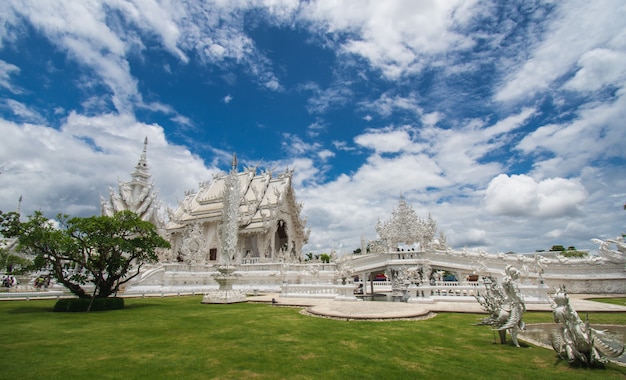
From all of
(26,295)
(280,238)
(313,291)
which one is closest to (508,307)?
(313,291)

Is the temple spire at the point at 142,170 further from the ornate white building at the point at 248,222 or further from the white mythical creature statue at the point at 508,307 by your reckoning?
the white mythical creature statue at the point at 508,307

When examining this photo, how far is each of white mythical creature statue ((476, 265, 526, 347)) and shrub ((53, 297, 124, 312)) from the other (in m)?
12.8

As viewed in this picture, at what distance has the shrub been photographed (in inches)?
459

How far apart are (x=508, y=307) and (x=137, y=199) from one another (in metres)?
33.2

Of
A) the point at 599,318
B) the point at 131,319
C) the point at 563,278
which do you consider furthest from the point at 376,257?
the point at 131,319

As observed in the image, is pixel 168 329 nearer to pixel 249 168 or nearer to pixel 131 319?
pixel 131 319

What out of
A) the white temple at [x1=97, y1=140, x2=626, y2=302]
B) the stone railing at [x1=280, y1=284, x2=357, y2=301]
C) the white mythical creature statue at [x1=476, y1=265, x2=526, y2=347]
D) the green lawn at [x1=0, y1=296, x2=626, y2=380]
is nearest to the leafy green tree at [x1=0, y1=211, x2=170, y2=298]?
the green lawn at [x1=0, y1=296, x2=626, y2=380]

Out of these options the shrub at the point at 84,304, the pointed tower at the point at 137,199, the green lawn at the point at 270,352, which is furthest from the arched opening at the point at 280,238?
the green lawn at the point at 270,352

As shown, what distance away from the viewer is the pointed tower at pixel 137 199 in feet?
103

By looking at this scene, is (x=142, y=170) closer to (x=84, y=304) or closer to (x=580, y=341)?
(x=84, y=304)

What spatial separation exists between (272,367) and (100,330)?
5.46 meters

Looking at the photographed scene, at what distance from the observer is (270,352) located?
5789 mm

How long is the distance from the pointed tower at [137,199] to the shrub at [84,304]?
19959 mm

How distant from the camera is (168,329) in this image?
26.6 ft
